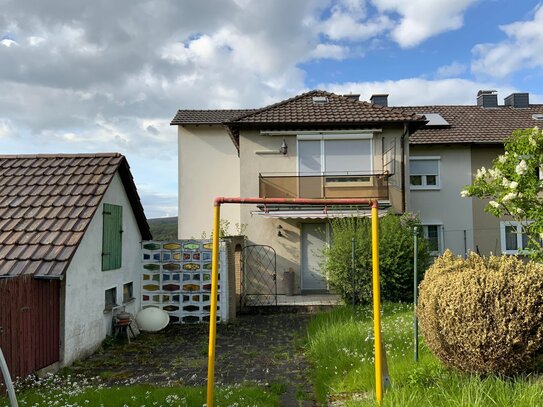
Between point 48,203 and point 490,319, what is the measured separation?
9.11 metres

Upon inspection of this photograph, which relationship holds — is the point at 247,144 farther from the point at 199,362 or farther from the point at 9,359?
the point at 9,359

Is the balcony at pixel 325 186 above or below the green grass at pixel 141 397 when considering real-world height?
above

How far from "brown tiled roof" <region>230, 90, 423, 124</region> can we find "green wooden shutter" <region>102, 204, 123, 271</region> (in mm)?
8439

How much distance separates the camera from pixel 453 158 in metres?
22.5

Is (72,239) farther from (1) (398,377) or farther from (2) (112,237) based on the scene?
(1) (398,377)

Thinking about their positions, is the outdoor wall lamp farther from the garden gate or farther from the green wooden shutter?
the green wooden shutter

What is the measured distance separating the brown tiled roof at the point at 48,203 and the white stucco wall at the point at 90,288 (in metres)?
0.45

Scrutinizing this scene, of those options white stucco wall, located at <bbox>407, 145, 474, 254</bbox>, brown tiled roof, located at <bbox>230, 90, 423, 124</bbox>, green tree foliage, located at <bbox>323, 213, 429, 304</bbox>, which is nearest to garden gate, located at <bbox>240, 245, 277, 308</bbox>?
green tree foliage, located at <bbox>323, 213, 429, 304</bbox>

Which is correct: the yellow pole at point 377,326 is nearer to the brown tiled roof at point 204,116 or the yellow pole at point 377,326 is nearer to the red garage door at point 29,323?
the red garage door at point 29,323

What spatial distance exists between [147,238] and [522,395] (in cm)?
1169

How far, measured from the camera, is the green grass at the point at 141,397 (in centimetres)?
615

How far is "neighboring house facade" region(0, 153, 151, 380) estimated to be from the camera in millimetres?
8555

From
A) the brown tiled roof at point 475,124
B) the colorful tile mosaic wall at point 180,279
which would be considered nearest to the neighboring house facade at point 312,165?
the brown tiled roof at point 475,124

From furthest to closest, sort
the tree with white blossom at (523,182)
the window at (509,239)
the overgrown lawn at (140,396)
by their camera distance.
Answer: the window at (509,239)
the tree with white blossom at (523,182)
the overgrown lawn at (140,396)
